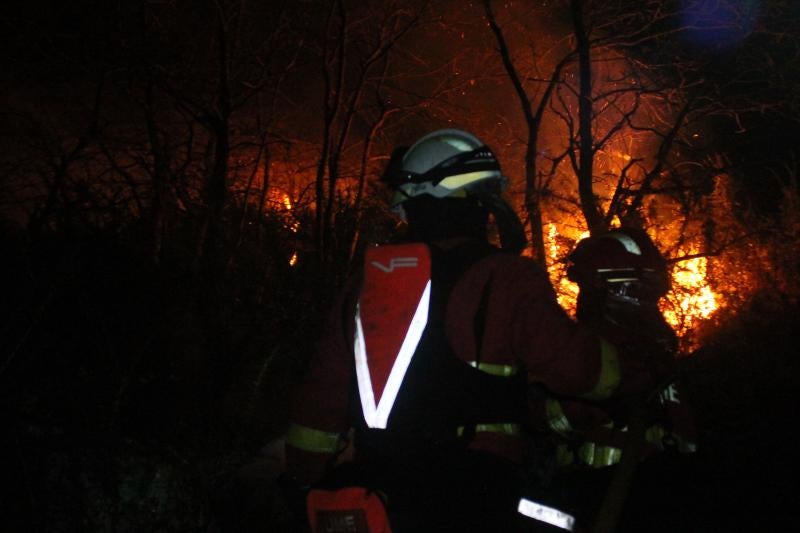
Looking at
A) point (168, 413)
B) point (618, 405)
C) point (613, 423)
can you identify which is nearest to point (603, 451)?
point (613, 423)

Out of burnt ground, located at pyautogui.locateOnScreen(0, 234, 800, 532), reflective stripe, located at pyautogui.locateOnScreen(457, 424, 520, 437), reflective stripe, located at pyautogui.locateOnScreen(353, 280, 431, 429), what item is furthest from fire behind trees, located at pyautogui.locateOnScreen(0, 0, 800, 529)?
reflective stripe, located at pyautogui.locateOnScreen(457, 424, 520, 437)

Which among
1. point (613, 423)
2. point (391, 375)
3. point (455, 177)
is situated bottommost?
point (613, 423)

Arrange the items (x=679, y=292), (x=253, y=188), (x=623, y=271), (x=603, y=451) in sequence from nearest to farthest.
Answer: (x=603, y=451) → (x=623, y=271) → (x=679, y=292) → (x=253, y=188)

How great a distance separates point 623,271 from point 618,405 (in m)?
0.61

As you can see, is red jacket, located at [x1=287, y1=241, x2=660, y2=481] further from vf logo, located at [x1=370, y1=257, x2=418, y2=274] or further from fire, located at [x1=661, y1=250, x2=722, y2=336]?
fire, located at [x1=661, y1=250, x2=722, y2=336]

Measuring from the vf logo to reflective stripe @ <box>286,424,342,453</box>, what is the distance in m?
0.58

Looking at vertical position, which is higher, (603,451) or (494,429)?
(494,429)

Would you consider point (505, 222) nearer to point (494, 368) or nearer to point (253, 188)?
point (494, 368)

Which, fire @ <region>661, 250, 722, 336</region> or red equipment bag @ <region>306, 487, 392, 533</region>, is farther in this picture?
fire @ <region>661, 250, 722, 336</region>

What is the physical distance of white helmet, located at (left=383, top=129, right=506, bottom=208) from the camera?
6.46ft

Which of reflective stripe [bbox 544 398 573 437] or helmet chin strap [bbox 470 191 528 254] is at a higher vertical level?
helmet chin strap [bbox 470 191 528 254]

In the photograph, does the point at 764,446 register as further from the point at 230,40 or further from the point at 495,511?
the point at 230,40

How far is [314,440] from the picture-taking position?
197 cm

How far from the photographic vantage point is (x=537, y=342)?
66.6 inches
